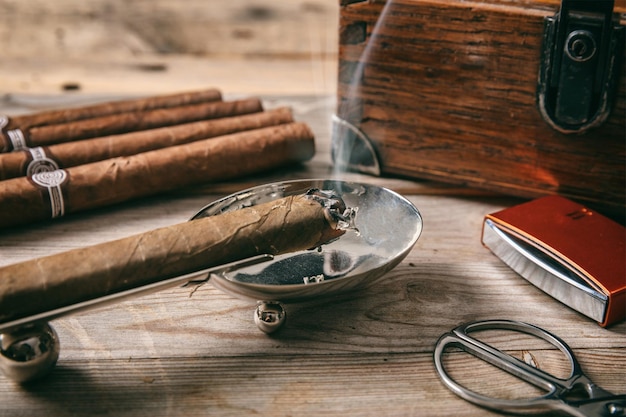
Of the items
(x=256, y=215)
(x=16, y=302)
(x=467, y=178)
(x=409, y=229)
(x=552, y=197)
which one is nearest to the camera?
(x=16, y=302)

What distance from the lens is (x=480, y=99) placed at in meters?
1.23

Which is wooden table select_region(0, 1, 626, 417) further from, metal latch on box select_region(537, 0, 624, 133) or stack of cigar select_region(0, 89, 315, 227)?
metal latch on box select_region(537, 0, 624, 133)

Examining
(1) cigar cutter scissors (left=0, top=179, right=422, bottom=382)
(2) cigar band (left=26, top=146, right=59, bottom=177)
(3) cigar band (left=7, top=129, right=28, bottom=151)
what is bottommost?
(1) cigar cutter scissors (left=0, top=179, right=422, bottom=382)

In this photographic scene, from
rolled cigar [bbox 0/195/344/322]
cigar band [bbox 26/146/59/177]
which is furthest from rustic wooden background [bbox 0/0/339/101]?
rolled cigar [bbox 0/195/344/322]

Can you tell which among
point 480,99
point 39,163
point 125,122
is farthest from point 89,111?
point 480,99

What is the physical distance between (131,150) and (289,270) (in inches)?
20.9

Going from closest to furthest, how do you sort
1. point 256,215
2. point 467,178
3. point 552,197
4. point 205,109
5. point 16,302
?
1. point 16,302
2. point 256,215
3. point 552,197
4. point 467,178
5. point 205,109

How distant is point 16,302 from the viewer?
0.77 metres

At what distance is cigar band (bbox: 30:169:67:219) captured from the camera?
1171mm

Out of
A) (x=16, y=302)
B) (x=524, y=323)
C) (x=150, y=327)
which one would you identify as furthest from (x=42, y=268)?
(x=524, y=323)

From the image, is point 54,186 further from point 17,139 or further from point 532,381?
→ point 532,381

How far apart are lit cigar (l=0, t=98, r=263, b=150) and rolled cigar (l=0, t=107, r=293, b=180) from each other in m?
0.03

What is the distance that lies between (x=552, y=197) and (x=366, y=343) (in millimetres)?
472

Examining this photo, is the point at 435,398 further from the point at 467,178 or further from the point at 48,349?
the point at 467,178
